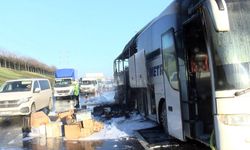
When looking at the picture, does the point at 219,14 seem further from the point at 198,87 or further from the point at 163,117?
the point at 163,117

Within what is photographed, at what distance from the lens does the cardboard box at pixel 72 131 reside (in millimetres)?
15664

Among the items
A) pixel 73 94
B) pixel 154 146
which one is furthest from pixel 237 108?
pixel 73 94

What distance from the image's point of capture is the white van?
73.7 ft

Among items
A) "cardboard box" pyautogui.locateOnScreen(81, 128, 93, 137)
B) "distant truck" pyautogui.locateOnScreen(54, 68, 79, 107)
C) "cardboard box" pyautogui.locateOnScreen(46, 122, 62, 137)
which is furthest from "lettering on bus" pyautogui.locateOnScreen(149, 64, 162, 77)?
"distant truck" pyautogui.locateOnScreen(54, 68, 79, 107)

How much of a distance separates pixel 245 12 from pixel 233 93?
1497 millimetres

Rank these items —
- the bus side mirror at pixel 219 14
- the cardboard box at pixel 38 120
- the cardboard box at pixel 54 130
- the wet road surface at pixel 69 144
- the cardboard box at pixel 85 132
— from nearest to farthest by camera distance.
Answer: the bus side mirror at pixel 219 14 < the wet road surface at pixel 69 144 < the cardboard box at pixel 85 132 < the cardboard box at pixel 54 130 < the cardboard box at pixel 38 120

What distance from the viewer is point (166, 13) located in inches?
483

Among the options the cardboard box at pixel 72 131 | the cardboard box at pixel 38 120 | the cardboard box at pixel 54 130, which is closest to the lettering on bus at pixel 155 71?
the cardboard box at pixel 72 131

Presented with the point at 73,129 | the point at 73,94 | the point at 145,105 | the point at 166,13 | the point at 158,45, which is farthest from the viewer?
the point at 73,94

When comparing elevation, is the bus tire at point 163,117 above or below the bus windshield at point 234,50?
below

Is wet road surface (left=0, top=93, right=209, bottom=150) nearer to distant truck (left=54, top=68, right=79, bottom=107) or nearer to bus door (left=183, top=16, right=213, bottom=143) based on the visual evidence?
bus door (left=183, top=16, right=213, bottom=143)

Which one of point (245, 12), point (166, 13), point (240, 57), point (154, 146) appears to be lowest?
point (154, 146)

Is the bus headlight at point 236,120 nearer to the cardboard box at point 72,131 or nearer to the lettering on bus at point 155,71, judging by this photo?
the lettering on bus at point 155,71

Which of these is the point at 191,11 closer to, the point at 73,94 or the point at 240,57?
the point at 240,57
